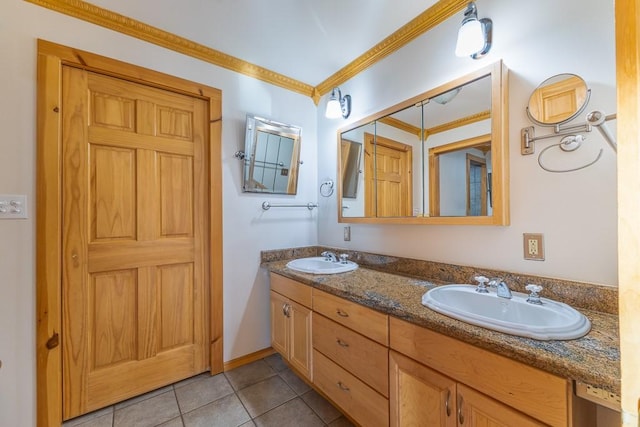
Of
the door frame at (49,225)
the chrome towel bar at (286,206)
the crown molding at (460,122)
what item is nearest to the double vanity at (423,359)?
the chrome towel bar at (286,206)

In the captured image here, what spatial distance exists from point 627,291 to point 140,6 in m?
2.31

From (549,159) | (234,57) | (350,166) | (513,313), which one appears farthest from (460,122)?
(234,57)

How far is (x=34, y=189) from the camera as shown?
136 centimetres

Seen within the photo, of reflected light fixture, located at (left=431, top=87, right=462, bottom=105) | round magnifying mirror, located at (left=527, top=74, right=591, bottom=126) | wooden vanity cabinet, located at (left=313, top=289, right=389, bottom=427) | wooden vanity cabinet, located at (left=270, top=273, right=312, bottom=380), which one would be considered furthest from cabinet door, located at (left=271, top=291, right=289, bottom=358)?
round magnifying mirror, located at (left=527, top=74, right=591, bottom=126)

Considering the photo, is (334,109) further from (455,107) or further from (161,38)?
(161,38)

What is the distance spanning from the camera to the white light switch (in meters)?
1.29

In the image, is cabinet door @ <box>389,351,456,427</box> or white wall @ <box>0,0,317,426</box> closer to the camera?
cabinet door @ <box>389,351,456,427</box>

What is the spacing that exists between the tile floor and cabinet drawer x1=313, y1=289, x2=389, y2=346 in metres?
0.63

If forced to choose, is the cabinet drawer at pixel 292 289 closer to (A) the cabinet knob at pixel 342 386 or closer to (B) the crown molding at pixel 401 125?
(A) the cabinet knob at pixel 342 386

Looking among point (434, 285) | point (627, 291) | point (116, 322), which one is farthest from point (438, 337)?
point (116, 322)

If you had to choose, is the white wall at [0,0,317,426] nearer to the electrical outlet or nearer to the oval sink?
the oval sink

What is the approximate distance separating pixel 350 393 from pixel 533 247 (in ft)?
3.73

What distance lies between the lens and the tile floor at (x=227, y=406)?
1.46 m

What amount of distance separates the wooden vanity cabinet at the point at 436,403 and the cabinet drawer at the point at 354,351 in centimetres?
5
